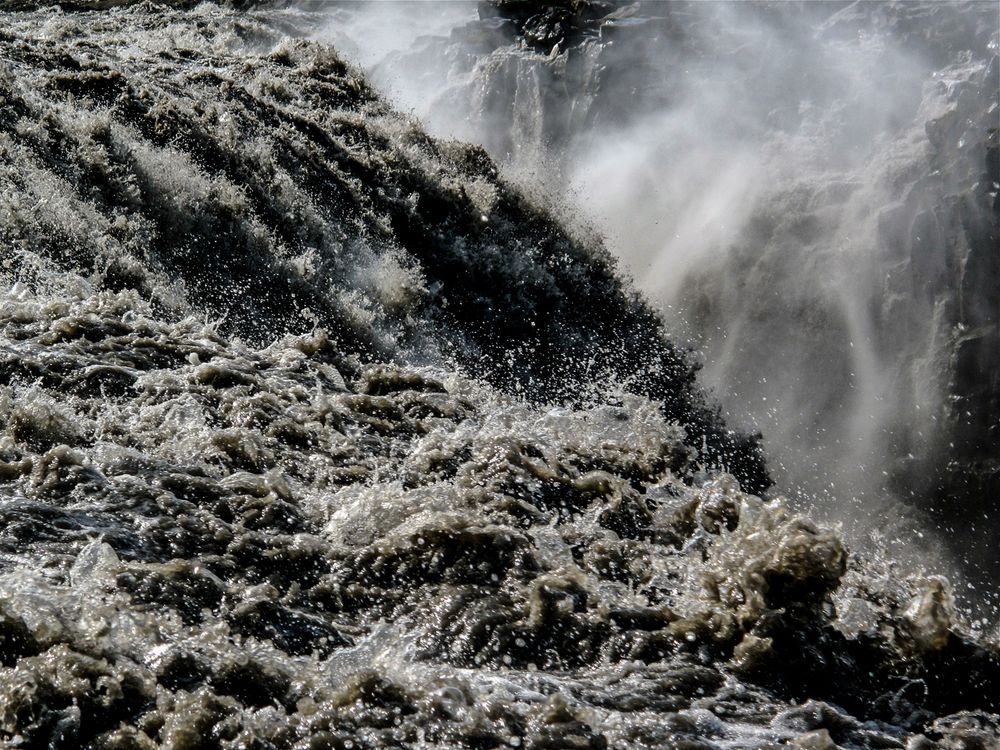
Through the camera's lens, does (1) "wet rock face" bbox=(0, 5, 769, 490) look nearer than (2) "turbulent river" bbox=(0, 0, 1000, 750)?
No

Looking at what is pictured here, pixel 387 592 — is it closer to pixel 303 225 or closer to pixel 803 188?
pixel 303 225

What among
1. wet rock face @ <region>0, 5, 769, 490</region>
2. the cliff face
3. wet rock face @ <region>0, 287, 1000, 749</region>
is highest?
the cliff face

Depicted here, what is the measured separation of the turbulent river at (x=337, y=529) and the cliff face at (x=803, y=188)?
621 centimetres

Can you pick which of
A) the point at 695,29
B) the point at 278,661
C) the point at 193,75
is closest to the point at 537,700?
the point at 278,661

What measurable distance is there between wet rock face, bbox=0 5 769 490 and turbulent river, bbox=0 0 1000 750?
0.12 feet

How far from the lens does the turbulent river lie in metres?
2.44

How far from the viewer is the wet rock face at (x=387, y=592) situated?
2.38 m

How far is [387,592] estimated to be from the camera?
9.81 feet

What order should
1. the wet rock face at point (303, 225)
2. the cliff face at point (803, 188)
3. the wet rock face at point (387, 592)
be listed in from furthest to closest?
1. the cliff face at point (803, 188)
2. the wet rock face at point (303, 225)
3. the wet rock face at point (387, 592)

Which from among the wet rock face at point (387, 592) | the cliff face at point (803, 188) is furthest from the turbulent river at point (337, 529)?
the cliff face at point (803, 188)

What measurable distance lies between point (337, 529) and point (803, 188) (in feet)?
38.4

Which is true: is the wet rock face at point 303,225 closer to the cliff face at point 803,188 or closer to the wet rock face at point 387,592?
the wet rock face at point 387,592

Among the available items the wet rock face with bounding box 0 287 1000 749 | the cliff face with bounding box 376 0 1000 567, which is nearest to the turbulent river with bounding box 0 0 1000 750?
the wet rock face with bounding box 0 287 1000 749

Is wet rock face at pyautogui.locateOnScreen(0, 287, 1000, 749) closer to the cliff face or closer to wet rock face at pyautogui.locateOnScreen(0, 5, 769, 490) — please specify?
wet rock face at pyautogui.locateOnScreen(0, 5, 769, 490)
